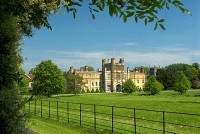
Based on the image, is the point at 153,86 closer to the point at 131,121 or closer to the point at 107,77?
the point at 107,77

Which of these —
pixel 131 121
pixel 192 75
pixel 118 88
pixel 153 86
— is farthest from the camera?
pixel 118 88

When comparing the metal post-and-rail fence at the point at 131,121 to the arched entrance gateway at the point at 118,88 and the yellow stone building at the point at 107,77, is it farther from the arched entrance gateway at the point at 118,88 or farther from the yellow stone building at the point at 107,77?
the arched entrance gateway at the point at 118,88

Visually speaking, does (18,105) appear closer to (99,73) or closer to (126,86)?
(126,86)

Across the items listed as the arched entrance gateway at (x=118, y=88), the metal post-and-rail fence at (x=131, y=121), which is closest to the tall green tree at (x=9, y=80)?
the metal post-and-rail fence at (x=131, y=121)

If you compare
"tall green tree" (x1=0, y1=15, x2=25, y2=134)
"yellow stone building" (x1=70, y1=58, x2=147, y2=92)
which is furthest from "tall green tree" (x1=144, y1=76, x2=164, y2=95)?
"tall green tree" (x1=0, y1=15, x2=25, y2=134)

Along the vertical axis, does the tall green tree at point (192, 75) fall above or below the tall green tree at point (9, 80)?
above

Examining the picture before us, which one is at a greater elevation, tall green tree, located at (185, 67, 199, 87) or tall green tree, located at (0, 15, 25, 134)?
tall green tree, located at (185, 67, 199, 87)

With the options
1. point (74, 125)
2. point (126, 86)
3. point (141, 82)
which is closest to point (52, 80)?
point (126, 86)

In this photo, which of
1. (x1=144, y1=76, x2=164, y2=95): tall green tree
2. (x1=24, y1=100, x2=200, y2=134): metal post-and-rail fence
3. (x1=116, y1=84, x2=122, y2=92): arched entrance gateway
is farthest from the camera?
(x1=116, y1=84, x2=122, y2=92): arched entrance gateway

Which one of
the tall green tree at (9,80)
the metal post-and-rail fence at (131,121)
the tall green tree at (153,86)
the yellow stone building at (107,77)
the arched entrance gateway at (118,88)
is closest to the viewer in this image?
the tall green tree at (9,80)

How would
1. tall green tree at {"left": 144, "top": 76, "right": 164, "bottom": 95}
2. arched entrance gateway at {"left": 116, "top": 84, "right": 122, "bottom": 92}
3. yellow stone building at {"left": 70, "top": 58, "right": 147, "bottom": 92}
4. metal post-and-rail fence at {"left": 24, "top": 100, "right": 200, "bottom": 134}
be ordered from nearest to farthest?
1. metal post-and-rail fence at {"left": 24, "top": 100, "right": 200, "bottom": 134}
2. tall green tree at {"left": 144, "top": 76, "right": 164, "bottom": 95}
3. yellow stone building at {"left": 70, "top": 58, "right": 147, "bottom": 92}
4. arched entrance gateway at {"left": 116, "top": 84, "right": 122, "bottom": 92}

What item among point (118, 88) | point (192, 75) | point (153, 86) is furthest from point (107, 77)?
point (153, 86)

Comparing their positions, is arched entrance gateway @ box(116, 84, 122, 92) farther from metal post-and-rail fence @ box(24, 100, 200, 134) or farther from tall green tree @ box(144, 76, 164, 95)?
metal post-and-rail fence @ box(24, 100, 200, 134)

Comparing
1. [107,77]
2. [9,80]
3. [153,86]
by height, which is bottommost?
[153,86]
